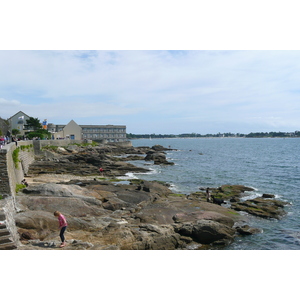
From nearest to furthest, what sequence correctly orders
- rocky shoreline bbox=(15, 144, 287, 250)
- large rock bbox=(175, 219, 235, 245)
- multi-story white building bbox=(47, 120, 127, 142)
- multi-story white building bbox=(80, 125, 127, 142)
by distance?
rocky shoreline bbox=(15, 144, 287, 250) → large rock bbox=(175, 219, 235, 245) → multi-story white building bbox=(47, 120, 127, 142) → multi-story white building bbox=(80, 125, 127, 142)

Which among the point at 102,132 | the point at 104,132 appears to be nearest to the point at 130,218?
the point at 102,132

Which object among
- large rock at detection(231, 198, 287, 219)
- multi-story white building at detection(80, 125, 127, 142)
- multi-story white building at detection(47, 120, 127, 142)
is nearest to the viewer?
large rock at detection(231, 198, 287, 219)

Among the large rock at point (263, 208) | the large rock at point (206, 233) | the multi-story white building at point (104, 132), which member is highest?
the multi-story white building at point (104, 132)

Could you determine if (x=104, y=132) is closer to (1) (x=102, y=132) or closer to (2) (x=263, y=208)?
(1) (x=102, y=132)

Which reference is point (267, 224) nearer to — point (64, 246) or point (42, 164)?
point (64, 246)

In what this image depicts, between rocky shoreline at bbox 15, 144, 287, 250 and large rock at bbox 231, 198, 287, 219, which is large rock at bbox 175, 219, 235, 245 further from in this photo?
large rock at bbox 231, 198, 287, 219

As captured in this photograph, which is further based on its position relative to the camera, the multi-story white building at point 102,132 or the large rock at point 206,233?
the multi-story white building at point 102,132

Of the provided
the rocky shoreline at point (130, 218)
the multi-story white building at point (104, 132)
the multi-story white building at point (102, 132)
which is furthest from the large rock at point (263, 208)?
the multi-story white building at point (104, 132)

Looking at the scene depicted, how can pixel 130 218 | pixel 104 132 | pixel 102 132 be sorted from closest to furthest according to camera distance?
pixel 130 218 → pixel 102 132 → pixel 104 132

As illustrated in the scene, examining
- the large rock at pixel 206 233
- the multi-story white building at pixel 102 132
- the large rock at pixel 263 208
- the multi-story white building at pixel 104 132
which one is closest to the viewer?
the large rock at pixel 206 233

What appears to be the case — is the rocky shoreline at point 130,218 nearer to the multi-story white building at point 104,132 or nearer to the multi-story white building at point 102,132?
the multi-story white building at point 102,132

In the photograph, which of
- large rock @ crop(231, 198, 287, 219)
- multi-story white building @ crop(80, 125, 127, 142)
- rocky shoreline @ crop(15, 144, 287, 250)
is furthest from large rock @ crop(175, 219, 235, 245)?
multi-story white building @ crop(80, 125, 127, 142)

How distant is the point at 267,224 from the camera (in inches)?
795

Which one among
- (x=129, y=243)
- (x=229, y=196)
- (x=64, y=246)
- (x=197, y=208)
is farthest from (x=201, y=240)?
(x=229, y=196)
